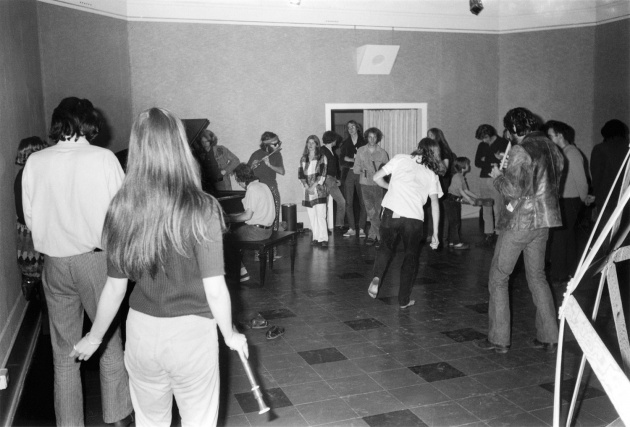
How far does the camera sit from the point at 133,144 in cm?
211

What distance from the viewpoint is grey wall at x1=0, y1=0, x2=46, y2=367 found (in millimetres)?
4002

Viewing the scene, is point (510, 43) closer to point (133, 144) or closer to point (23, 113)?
point (23, 113)

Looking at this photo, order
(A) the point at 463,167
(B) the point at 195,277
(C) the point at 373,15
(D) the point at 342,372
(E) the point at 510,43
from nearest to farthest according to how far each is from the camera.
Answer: (B) the point at 195,277 → (D) the point at 342,372 → (A) the point at 463,167 → (C) the point at 373,15 → (E) the point at 510,43

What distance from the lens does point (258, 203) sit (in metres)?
6.24

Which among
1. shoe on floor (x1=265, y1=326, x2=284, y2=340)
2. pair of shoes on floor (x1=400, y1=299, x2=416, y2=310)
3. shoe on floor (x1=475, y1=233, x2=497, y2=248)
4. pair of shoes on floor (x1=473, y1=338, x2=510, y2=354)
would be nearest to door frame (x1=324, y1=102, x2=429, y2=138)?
shoe on floor (x1=475, y1=233, x2=497, y2=248)

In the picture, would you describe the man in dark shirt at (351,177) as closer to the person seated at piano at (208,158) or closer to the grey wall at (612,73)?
the person seated at piano at (208,158)

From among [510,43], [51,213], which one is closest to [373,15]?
[510,43]

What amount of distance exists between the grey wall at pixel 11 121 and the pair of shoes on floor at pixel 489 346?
3.16 meters

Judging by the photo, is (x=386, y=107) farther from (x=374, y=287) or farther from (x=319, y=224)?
(x=374, y=287)

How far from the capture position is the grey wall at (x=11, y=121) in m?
4.00

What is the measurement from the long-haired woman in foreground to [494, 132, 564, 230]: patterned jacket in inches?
99.6

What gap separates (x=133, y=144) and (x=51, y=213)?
1038 mm

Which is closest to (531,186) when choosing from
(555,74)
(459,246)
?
(459,246)

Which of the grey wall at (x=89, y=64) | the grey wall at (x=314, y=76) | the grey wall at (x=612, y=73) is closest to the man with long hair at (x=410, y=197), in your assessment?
the grey wall at (x=89, y=64)
